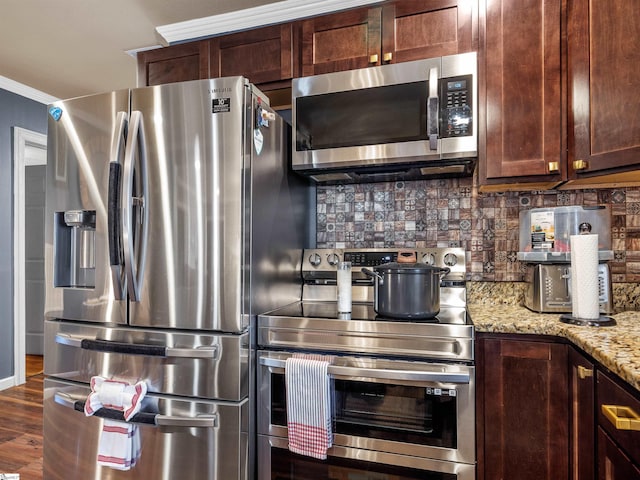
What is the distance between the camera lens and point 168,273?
1531 millimetres

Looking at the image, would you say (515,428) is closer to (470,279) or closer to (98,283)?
(470,279)

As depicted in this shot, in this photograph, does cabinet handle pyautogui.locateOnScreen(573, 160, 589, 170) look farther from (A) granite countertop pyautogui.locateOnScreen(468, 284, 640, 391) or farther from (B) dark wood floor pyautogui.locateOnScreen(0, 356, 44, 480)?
(B) dark wood floor pyautogui.locateOnScreen(0, 356, 44, 480)

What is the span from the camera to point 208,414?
146 centimetres

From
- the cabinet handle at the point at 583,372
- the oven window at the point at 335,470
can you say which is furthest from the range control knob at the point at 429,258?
the oven window at the point at 335,470

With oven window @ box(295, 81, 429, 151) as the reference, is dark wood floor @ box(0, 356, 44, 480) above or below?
below

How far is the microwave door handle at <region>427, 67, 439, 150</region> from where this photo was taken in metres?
1.62

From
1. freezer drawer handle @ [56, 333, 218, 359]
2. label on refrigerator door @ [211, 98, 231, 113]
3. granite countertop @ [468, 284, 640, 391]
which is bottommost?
freezer drawer handle @ [56, 333, 218, 359]

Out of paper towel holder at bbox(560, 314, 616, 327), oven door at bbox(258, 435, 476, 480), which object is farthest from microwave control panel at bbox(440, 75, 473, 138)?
oven door at bbox(258, 435, 476, 480)

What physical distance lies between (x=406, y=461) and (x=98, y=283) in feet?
4.49

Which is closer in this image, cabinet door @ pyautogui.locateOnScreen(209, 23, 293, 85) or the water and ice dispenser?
the water and ice dispenser

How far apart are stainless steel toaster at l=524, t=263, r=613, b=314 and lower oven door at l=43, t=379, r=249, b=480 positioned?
126 centimetres

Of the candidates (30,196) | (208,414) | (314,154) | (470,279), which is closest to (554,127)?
(470,279)

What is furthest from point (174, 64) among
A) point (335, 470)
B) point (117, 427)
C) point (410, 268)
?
point (335, 470)

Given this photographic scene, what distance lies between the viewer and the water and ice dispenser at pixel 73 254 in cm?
174
